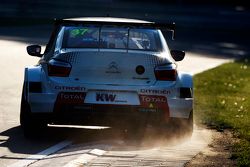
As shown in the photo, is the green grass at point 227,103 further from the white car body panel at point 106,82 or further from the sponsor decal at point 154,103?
the white car body panel at point 106,82

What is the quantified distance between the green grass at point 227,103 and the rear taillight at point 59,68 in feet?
6.63

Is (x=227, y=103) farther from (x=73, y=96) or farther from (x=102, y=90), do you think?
(x=73, y=96)

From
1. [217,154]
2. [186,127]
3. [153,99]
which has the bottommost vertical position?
[217,154]

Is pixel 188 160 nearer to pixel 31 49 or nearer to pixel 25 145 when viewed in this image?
pixel 25 145

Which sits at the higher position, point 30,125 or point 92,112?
point 92,112

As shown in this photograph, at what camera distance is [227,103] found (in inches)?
667

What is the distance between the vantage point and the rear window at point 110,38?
460 inches

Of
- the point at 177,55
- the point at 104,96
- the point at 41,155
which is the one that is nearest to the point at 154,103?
the point at 104,96

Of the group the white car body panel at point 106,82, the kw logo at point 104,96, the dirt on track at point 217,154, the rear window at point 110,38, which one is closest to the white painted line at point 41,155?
the white car body panel at point 106,82

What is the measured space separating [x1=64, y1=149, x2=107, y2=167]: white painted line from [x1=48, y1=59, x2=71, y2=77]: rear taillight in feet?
3.83

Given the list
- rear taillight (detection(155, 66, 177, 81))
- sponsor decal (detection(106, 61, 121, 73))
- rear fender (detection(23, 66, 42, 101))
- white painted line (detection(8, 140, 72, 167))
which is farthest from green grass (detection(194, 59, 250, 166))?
rear fender (detection(23, 66, 42, 101))

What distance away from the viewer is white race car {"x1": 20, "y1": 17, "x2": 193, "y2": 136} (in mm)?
11180

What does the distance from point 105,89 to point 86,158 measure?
1537 millimetres

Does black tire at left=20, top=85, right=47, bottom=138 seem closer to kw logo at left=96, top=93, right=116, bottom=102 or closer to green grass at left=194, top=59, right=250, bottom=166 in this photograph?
kw logo at left=96, top=93, right=116, bottom=102
